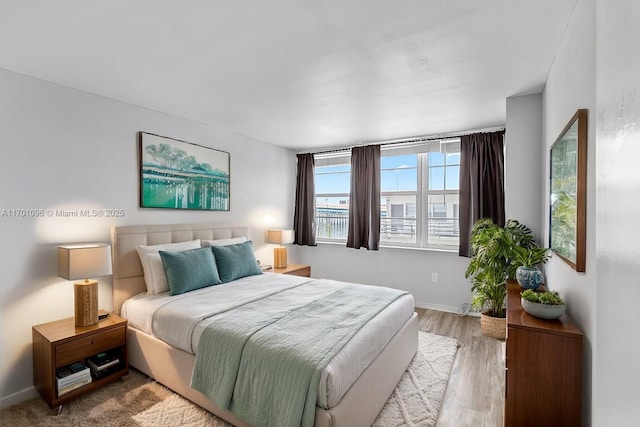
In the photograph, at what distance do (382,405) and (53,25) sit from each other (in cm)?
316

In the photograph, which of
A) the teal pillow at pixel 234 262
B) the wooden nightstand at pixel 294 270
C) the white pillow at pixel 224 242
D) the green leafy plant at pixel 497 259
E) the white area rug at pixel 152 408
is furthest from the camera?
the wooden nightstand at pixel 294 270

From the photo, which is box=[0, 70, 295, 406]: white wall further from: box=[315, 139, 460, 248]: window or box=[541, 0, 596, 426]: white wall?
box=[541, 0, 596, 426]: white wall

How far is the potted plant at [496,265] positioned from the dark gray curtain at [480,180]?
1.88 ft

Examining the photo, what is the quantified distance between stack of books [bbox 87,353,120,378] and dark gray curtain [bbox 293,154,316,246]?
3.16 meters

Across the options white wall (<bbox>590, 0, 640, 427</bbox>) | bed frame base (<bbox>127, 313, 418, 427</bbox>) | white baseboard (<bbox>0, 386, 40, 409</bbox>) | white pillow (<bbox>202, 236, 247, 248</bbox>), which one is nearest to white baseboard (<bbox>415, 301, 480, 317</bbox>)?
bed frame base (<bbox>127, 313, 418, 427</bbox>)

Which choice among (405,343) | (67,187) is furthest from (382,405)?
(67,187)

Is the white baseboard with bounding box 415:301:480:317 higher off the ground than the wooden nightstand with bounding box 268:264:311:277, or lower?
lower

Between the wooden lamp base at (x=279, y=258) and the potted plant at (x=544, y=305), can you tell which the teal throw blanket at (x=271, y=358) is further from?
the wooden lamp base at (x=279, y=258)

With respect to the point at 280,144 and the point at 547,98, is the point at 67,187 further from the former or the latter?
the point at 547,98

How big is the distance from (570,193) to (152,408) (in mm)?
3062

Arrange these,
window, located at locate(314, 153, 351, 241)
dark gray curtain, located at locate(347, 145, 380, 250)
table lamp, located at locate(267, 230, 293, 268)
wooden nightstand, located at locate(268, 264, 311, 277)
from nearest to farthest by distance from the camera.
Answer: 1. wooden nightstand, located at locate(268, 264, 311, 277)
2. table lamp, located at locate(267, 230, 293, 268)
3. dark gray curtain, located at locate(347, 145, 380, 250)
4. window, located at locate(314, 153, 351, 241)

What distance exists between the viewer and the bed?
180cm

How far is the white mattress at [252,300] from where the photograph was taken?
5.84 feet

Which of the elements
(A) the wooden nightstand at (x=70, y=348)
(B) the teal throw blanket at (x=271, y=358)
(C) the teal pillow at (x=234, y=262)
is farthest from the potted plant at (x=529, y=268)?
(A) the wooden nightstand at (x=70, y=348)
